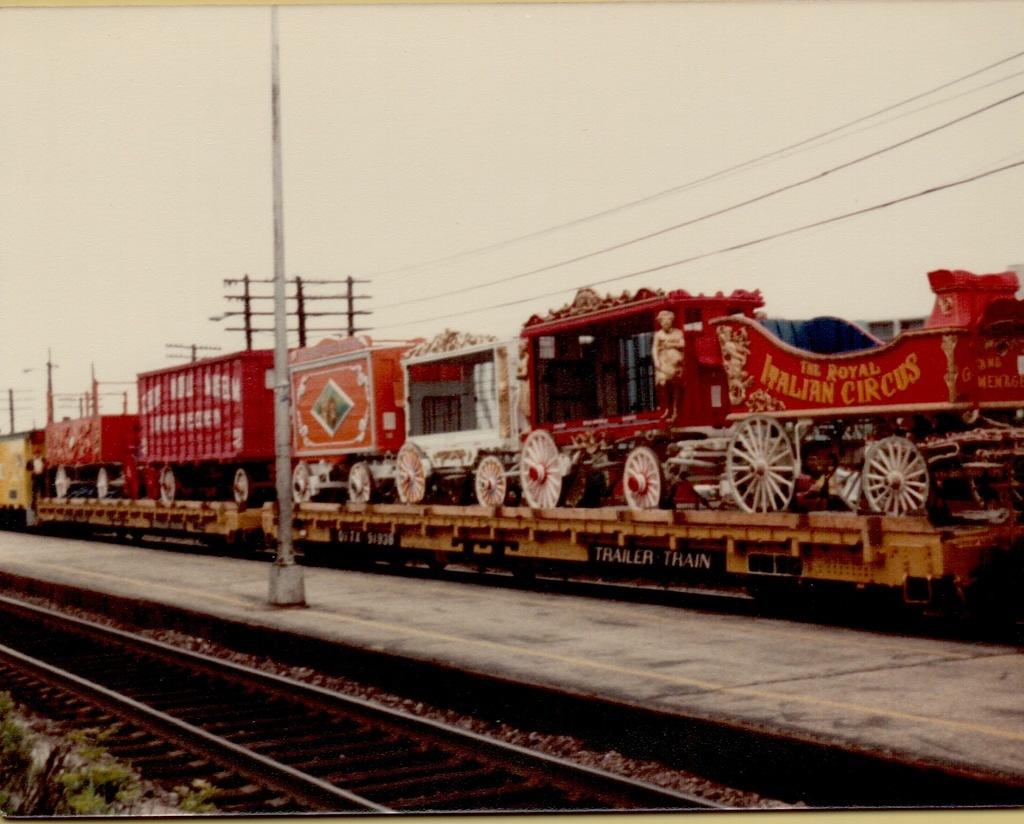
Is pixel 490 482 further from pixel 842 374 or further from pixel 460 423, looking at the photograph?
pixel 842 374

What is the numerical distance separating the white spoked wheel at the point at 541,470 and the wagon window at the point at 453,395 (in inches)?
46.0

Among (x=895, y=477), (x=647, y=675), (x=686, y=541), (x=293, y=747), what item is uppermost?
(x=895, y=477)

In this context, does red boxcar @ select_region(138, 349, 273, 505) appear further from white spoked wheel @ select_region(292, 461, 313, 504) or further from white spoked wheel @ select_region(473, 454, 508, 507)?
white spoked wheel @ select_region(473, 454, 508, 507)

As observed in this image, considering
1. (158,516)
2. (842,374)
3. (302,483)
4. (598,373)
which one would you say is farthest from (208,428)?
(842,374)

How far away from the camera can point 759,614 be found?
11.4 meters

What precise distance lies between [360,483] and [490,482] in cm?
385

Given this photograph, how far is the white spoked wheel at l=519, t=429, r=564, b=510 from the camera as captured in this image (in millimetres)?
13994

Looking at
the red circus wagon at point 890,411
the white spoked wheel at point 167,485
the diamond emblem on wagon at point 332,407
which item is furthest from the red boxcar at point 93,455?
the red circus wagon at point 890,411

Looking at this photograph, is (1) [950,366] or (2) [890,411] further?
(2) [890,411]

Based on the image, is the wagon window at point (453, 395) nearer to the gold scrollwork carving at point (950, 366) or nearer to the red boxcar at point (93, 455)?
the gold scrollwork carving at point (950, 366)

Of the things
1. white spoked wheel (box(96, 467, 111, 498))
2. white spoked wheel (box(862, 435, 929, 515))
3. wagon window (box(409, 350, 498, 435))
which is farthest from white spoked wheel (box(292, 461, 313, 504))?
white spoked wheel (box(862, 435, 929, 515))

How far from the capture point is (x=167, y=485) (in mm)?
25266

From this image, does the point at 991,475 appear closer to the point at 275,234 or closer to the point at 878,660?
the point at 878,660

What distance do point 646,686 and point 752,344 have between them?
4431 mm
